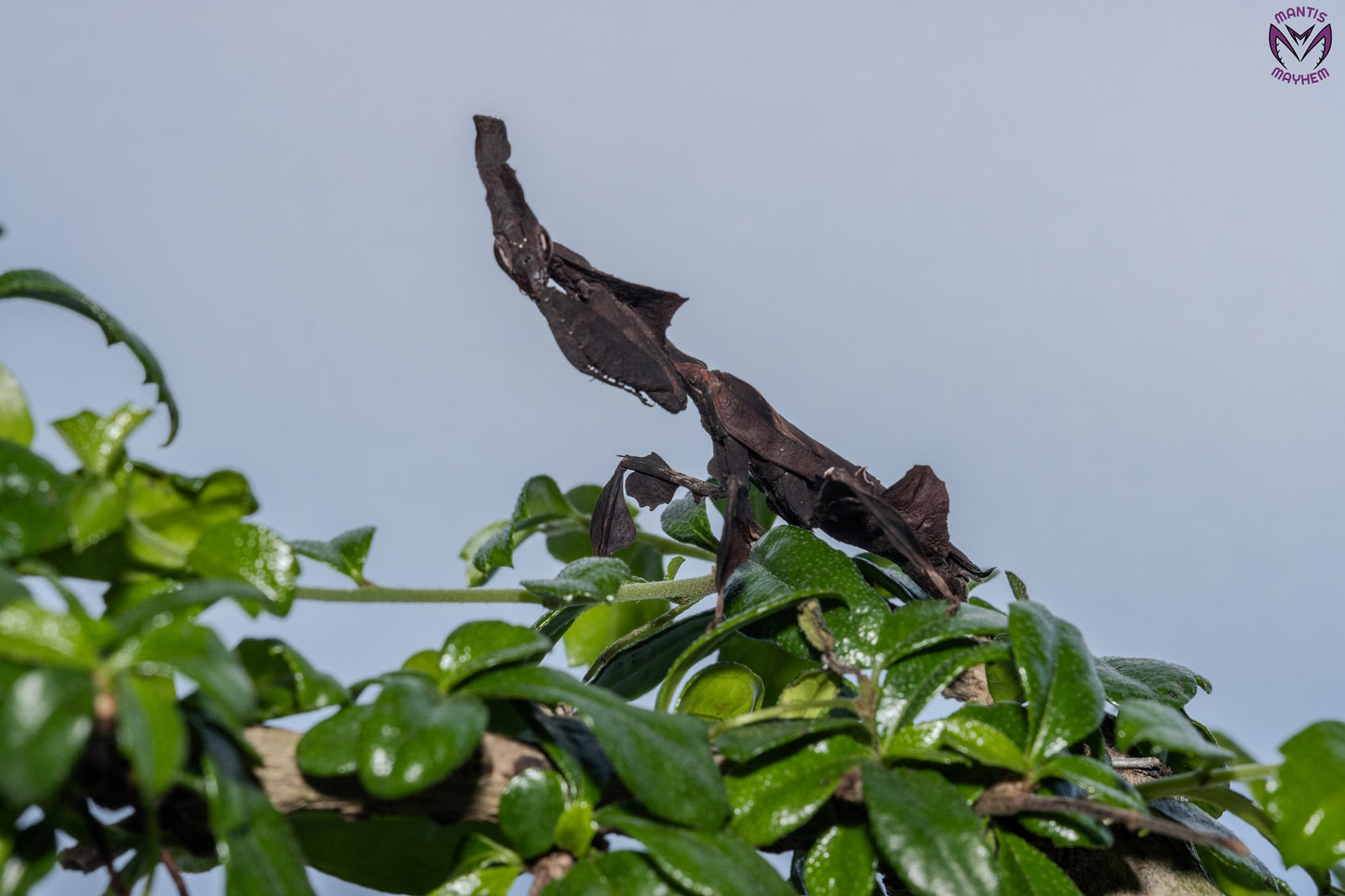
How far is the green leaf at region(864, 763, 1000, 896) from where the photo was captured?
44 centimetres

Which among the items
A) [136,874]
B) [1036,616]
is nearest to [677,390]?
[1036,616]

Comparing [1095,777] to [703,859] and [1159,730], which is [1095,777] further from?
[703,859]

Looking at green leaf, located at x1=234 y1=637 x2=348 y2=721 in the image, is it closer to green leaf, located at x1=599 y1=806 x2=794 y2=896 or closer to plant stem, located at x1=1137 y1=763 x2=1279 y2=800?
green leaf, located at x1=599 y1=806 x2=794 y2=896

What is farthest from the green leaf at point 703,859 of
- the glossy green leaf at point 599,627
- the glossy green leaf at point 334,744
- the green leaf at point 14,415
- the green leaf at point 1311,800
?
the glossy green leaf at point 599,627

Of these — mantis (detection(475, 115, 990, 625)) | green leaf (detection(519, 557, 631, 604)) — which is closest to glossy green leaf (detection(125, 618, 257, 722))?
green leaf (detection(519, 557, 631, 604))

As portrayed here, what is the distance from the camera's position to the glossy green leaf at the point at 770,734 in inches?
18.9

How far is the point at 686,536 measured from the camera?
85 centimetres

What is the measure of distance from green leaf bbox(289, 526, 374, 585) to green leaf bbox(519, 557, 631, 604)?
96 millimetres

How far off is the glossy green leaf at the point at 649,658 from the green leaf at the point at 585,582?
0.32 feet

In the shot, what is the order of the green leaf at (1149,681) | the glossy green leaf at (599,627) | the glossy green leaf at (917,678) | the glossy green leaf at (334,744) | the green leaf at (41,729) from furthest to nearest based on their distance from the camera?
1. the glossy green leaf at (599,627)
2. the green leaf at (1149,681)
3. the glossy green leaf at (917,678)
4. the glossy green leaf at (334,744)
5. the green leaf at (41,729)

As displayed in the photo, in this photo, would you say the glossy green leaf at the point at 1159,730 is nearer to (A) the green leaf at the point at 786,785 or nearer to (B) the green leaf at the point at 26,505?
(A) the green leaf at the point at 786,785

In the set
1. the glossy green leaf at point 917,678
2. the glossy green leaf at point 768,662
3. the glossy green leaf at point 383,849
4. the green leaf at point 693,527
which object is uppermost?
the green leaf at point 693,527

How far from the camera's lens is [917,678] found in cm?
56

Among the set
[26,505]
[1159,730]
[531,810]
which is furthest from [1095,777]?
[26,505]
